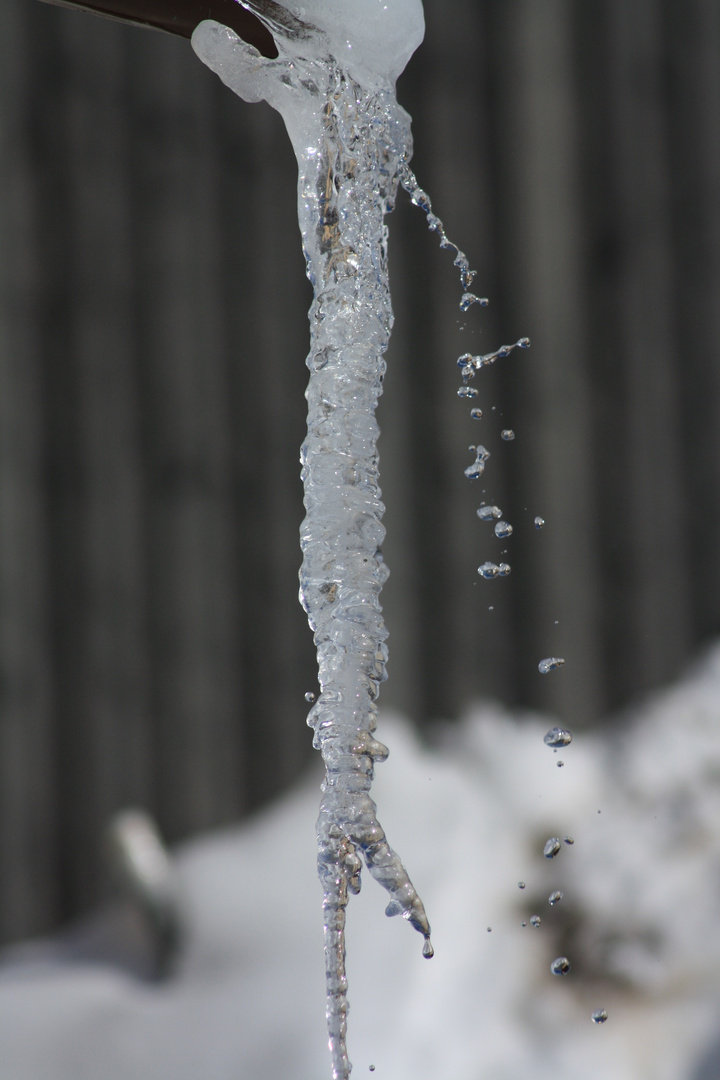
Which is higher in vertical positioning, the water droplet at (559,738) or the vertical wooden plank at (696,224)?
the vertical wooden plank at (696,224)

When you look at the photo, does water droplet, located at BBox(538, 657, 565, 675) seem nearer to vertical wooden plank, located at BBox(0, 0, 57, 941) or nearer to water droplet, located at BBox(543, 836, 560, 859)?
water droplet, located at BBox(543, 836, 560, 859)

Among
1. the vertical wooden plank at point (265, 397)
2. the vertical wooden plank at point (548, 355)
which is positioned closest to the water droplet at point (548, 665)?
the vertical wooden plank at point (548, 355)

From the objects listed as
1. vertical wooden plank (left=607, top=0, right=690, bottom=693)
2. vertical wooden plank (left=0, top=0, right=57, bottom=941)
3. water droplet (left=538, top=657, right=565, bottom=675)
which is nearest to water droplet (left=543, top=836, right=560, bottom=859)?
water droplet (left=538, top=657, right=565, bottom=675)

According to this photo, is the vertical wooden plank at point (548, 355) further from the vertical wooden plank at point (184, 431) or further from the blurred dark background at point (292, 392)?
the vertical wooden plank at point (184, 431)

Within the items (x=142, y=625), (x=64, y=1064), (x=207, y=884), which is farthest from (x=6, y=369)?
(x=64, y=1064)

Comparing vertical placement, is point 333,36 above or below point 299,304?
below

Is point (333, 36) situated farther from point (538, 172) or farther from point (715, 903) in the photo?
point (538, 172)

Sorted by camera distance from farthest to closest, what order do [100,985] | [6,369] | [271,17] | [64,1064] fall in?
1. [6,369]
2. [100,985]
3. [64,1064]
4. [271,17]
